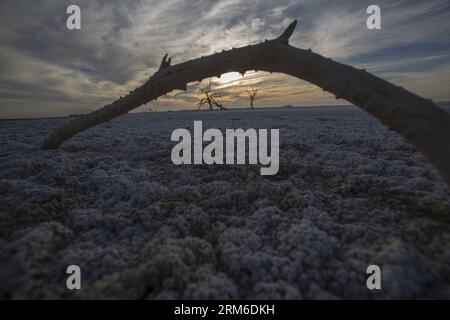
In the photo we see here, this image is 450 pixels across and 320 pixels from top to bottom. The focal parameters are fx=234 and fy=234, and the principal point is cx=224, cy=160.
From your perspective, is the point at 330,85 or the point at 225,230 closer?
the point at 225,230

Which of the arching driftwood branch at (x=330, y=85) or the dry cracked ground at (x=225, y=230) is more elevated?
the arching driftwood branch at (x=330, y=85)

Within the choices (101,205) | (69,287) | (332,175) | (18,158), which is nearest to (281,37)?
(332,175)

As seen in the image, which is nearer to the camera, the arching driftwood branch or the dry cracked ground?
the dry cracked ground

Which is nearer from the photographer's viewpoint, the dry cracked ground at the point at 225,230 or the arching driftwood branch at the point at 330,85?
the dry cracked ground at the point at 225,230

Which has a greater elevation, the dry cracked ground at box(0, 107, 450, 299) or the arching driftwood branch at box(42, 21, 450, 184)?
the arching driftwood branch at box(42, 21, 450, 184)
